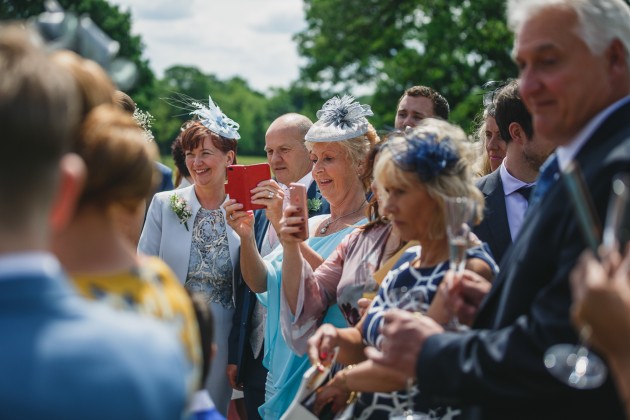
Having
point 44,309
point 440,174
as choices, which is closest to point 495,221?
point 440,174

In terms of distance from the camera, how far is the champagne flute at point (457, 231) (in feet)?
9.18

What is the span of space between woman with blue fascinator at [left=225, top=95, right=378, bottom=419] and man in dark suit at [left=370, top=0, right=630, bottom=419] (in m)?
2.37

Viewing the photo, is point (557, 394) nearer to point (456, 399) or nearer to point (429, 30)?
point (456, 399)

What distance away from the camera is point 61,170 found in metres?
1.63

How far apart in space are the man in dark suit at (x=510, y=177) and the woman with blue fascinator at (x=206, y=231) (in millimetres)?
1801

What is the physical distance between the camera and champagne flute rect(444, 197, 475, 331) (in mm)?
2798

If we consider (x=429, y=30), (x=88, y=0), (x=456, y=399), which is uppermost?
(x=88, y=0)

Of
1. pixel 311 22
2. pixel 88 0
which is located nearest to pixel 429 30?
pixel 311 22

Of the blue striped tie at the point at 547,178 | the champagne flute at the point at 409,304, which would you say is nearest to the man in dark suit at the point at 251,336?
the champagne flute at the point at 409,304

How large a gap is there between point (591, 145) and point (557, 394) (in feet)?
2.41

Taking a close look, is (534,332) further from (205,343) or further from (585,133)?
(205,343)

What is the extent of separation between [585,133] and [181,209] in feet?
12.3

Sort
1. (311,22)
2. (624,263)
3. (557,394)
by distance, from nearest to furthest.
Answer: (624,263), (557,394), (311,22)

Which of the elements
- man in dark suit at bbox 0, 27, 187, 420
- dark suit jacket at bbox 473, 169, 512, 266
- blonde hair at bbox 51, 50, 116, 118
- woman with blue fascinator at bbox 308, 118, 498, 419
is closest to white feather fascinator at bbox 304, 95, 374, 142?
dark suit jacket at bbox 473, 169, 512, 266
